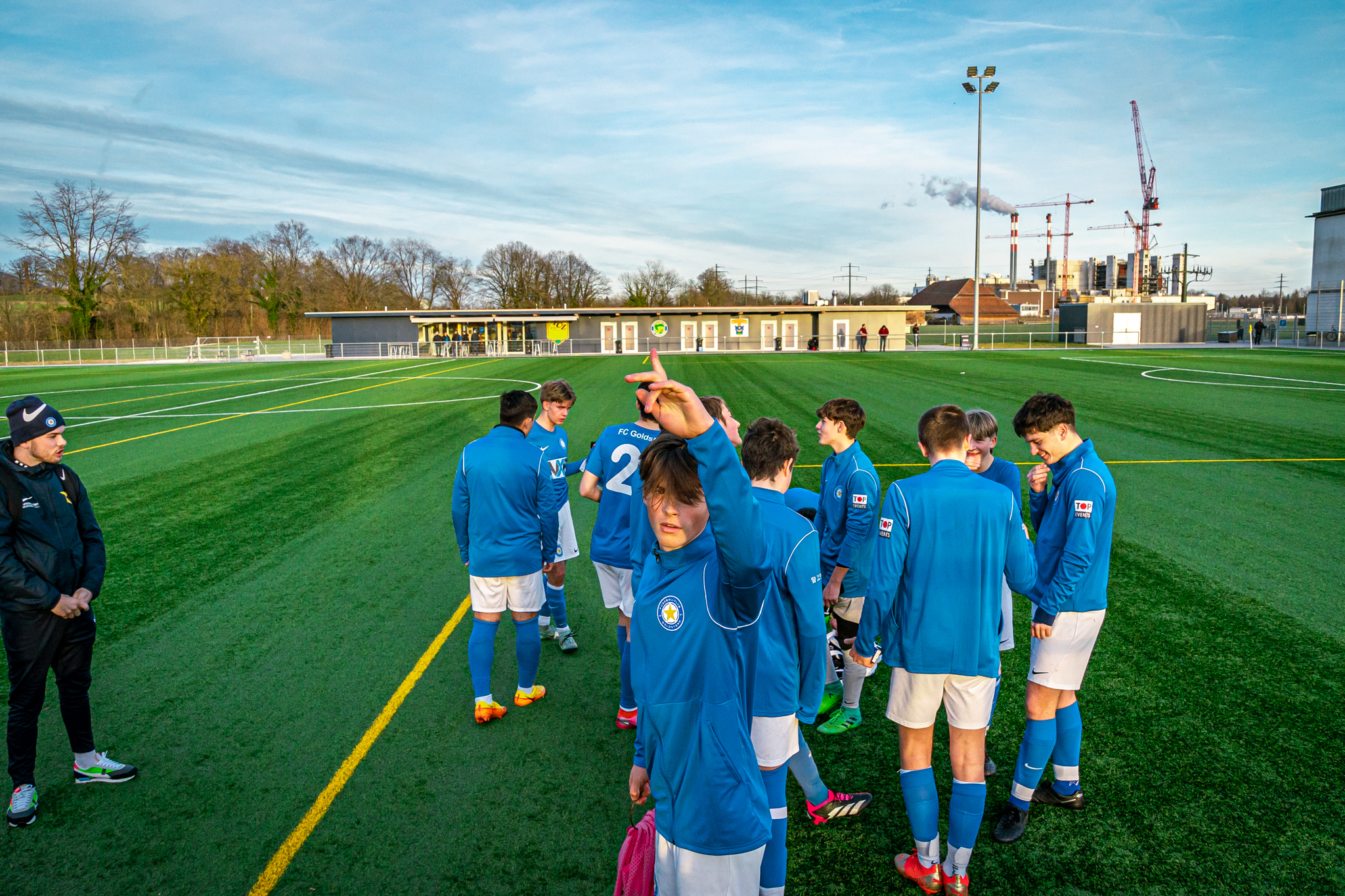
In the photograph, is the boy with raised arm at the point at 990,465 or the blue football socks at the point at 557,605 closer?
the boy with raised arm at the point at 990,465

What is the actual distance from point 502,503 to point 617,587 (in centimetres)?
94

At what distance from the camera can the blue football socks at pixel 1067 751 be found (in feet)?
12.4

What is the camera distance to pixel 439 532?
9.32 meters

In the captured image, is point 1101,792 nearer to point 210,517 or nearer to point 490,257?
point 210,517

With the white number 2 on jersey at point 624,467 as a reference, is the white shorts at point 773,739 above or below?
below

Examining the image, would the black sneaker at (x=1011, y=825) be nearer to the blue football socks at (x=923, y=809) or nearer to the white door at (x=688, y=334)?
the blue football socks at (x=923, y=809)

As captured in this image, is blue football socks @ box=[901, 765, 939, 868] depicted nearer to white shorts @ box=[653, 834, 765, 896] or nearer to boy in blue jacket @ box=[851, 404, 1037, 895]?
boy in blue jacket @ box=[851, 404, 1037, 895]

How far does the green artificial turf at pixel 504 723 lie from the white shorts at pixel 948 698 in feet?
2.72

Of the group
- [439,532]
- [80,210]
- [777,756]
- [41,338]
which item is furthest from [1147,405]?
[41,338]

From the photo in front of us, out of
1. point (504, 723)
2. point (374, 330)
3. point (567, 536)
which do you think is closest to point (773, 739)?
point (504, 723)

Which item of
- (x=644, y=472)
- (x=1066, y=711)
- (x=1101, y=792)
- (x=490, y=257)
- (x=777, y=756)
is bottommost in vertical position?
(x=1101, y=792)

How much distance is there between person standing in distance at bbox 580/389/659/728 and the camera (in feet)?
15.5

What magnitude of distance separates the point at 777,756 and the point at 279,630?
5301mm

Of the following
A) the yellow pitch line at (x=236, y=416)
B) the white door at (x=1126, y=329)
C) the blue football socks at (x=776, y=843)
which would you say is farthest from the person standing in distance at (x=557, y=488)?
the white door at (x=1126, y=329)
